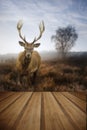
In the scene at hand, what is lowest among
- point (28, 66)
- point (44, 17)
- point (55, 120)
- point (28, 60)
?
point (55, 120)

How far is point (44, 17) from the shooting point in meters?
4.96

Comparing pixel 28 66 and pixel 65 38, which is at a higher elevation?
pixel 65 38

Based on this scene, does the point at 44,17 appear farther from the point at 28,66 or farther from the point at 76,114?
the point at 76,114

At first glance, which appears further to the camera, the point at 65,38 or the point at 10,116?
the point at 65,38

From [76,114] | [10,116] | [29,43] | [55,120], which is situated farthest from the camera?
[29,43]

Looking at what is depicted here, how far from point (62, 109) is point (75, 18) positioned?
2.44 meters

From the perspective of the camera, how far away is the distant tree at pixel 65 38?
492cm

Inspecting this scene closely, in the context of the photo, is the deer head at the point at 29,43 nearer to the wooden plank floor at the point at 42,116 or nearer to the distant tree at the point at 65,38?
the distant tree at the point at 65,38

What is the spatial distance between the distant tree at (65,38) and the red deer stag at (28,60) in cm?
32

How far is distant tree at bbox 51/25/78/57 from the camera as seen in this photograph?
4922mm

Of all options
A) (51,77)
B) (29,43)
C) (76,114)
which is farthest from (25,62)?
(76,114)

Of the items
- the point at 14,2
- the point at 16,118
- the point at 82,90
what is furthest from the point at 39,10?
the point at 16,118

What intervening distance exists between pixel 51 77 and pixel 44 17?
1.15m

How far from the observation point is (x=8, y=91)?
4.89m
